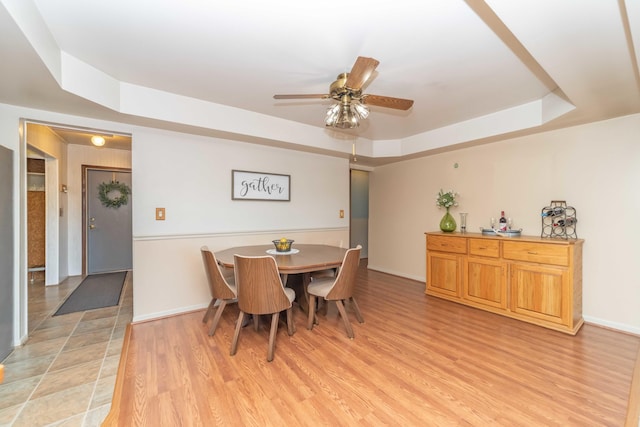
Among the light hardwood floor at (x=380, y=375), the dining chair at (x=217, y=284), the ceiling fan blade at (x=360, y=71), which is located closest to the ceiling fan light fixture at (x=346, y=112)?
the ceiling fan blade at (x=360, y=71)

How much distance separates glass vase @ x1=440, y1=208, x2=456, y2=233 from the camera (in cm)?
379

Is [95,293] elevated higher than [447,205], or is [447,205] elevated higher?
[447,205]

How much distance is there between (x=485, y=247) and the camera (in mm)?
3191

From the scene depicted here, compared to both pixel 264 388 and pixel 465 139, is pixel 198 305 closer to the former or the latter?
pixel 264 388

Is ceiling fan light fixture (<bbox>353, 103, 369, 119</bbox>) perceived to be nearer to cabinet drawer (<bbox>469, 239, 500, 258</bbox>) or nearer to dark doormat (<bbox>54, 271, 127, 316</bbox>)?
cabinet drawer (<bbox>469, 239, 500, 258</bbox>)

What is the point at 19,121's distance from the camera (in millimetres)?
2363

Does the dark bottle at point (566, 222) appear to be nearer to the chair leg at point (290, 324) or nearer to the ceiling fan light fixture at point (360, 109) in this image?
the ceiling fan light fixture at point (360, 109)

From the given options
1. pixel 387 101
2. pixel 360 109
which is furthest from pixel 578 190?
pixel 360 109

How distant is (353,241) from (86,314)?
16.0 feet

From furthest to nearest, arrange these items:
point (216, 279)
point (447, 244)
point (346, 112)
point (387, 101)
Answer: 1. point (447, 244)
2. point (216, 279)
3. point (346, 112)
4. point (387, 101)

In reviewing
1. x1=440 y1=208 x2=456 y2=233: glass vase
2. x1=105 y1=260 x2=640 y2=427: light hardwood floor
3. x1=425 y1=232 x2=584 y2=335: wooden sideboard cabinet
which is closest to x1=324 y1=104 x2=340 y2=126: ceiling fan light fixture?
x1=105 y1=260 x2=640 y2=427: light hardwood floor

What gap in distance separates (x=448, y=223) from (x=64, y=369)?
4171 millimetres

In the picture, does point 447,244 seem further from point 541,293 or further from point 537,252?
point 541,293

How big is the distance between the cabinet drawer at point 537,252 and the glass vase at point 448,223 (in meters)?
0.80
